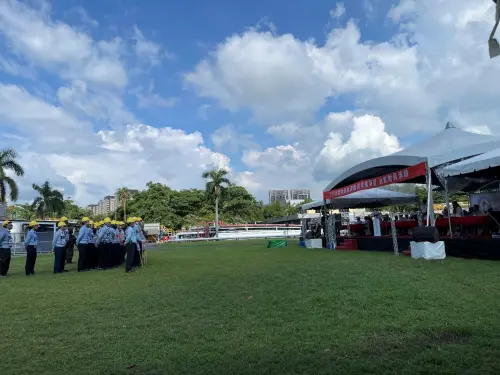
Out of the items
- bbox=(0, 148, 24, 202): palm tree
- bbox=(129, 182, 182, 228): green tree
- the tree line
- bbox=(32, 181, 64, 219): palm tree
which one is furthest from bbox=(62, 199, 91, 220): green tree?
bbox=(0, 148, 24, 202): palm tree

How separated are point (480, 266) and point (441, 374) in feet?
24.9

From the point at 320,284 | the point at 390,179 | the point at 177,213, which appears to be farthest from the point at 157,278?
the point at 177,213

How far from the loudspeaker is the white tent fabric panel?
6.63ft

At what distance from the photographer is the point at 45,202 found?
45.1 metres

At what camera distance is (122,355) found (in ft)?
13.6

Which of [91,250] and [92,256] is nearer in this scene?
[91,250]

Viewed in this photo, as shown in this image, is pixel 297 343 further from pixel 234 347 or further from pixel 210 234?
pixel 210 234

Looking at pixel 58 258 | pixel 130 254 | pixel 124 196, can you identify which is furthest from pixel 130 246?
pixel 124 196

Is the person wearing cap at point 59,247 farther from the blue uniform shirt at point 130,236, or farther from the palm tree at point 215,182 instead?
the palm tree at point 215,182

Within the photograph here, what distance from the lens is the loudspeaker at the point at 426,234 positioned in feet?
38.2

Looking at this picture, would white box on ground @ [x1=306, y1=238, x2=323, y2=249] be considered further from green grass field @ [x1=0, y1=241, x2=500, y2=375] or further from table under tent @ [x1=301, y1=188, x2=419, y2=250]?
green grass field @ [x1=0, y1=241, x2=500, y2=375]

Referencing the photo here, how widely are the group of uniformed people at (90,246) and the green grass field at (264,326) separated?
147 inches

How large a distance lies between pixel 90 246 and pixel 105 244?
0.48 m

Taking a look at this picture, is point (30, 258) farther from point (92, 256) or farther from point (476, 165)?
point (476, 165)
